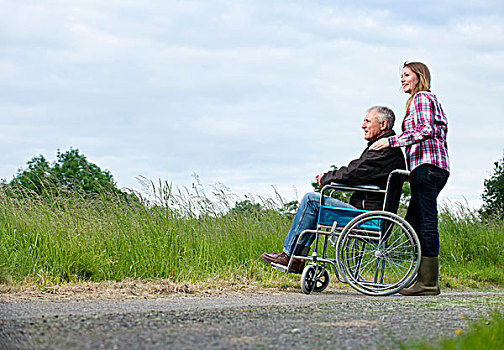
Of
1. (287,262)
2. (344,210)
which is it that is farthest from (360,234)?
(287,262)

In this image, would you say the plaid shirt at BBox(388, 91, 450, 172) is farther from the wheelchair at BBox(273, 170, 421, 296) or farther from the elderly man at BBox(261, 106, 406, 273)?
the wheelchair at BBox(273, 170, 421, 296)

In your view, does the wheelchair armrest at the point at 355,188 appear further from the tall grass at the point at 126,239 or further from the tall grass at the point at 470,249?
the tall grass at the point at 470,249

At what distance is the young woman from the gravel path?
0.96m

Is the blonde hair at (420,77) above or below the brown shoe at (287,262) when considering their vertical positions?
above

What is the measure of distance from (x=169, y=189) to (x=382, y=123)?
9.39ft

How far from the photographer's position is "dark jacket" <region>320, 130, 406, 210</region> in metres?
5.38

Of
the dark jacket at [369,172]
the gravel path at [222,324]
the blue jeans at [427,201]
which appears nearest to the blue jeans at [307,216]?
the dark jacket at [369,172]

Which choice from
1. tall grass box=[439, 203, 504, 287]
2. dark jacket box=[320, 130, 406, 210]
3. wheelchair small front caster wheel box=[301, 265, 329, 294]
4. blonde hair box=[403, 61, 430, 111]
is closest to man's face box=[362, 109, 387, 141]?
dark jacket box=[320, 130, 406, 210]

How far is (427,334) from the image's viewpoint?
3135mm

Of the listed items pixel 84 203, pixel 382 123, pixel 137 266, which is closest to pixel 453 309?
pixel 382 123

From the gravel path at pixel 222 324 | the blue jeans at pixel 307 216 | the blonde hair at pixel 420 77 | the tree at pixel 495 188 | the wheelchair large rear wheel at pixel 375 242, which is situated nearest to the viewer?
the gravel path at pixel 222 324

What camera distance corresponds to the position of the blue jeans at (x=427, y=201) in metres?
5.59

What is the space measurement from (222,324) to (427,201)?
10.1ft

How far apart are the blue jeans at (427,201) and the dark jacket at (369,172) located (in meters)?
0.20
